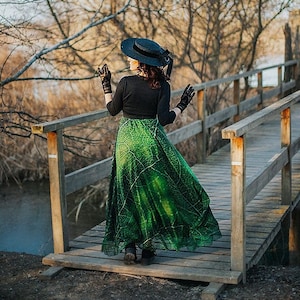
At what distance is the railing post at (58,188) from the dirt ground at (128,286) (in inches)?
11.3

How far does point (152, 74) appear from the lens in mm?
4562

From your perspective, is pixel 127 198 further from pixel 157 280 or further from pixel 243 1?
pixel 243 1

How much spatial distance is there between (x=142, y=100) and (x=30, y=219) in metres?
6.07

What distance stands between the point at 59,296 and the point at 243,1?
8.61m

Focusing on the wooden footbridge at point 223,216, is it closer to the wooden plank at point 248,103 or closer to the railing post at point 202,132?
the railing post at point 202,132

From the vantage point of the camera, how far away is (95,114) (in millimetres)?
5473

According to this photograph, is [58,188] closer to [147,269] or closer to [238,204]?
[147,269]

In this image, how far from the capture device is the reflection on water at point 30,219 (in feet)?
30.1

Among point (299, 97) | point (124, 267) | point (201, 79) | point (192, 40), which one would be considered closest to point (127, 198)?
point (124, 267)

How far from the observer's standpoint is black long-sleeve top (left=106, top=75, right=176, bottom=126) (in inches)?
180

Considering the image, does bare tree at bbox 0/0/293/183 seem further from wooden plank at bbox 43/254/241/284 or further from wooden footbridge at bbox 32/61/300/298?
wooden plank at bbox 43/254/241/284

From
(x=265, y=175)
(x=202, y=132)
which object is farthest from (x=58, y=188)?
(x=202, y=132)

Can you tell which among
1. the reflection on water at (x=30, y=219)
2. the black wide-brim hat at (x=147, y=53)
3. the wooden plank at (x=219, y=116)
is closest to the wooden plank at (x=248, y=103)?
the wooden plank at (x=219, y=116)

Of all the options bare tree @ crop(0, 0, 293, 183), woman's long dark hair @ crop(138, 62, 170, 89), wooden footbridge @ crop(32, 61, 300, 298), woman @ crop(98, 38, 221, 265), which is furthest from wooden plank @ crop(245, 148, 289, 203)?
bare tree @ crop(0, 0, 293, 183)
